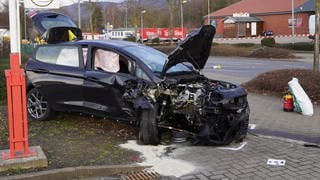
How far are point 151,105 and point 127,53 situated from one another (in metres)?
1.12

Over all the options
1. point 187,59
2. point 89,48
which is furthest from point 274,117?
point 89,48

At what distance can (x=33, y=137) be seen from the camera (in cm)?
771

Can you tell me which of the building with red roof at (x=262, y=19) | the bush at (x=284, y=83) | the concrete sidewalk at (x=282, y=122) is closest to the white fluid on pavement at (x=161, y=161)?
the concrete sidewalk at (x=282, y=122)

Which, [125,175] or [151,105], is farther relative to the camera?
[151,105]

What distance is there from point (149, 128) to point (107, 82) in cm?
112

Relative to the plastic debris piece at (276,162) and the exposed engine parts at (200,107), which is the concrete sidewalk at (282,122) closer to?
the exposed engine parts at (200,107)

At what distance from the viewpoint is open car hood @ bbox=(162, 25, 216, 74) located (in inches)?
288

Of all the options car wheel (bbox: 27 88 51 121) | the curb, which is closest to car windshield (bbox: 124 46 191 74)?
car wheel (bbox: 27 88 51 121)

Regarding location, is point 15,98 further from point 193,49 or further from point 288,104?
point 288,104

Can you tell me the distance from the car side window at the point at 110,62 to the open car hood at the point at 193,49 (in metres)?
0.72

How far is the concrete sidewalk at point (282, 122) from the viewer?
8117mm

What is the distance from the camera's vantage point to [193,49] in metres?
7.50

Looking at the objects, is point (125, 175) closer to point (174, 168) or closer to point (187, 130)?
point (174, 168)

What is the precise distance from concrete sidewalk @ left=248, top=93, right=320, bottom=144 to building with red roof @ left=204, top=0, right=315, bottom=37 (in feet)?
179
